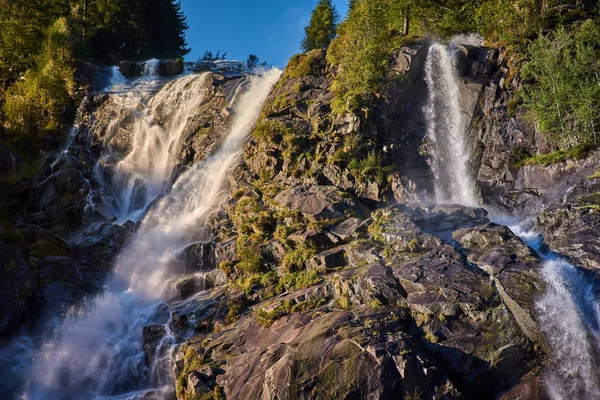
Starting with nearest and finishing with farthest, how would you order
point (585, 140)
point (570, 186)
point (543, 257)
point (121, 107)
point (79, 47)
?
point (543, 257) → point (570, 186) → point (585, 140) → point (121, 107) → point (79, 47)

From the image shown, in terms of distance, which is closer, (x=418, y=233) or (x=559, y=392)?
(x=559, y=392)

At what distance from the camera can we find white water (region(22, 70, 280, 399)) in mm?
15484

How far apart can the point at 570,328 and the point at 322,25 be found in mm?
44933

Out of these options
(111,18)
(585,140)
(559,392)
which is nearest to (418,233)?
(559,392)

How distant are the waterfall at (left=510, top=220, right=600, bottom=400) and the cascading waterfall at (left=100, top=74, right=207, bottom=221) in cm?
2359

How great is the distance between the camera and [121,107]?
36219mm

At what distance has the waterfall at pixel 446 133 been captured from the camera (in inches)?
946

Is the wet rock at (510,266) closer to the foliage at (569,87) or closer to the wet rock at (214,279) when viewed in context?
the foliage at (569,87)

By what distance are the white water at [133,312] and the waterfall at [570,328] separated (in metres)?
12.1

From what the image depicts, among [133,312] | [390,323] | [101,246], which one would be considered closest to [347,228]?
[390,323]

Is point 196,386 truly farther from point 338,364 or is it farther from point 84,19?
point 84,19

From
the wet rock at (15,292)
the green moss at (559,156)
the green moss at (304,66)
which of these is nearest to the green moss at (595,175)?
the green moss at (559,156)

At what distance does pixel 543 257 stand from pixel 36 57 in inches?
1705

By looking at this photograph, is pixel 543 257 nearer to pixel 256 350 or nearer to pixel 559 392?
pixel 559 392
